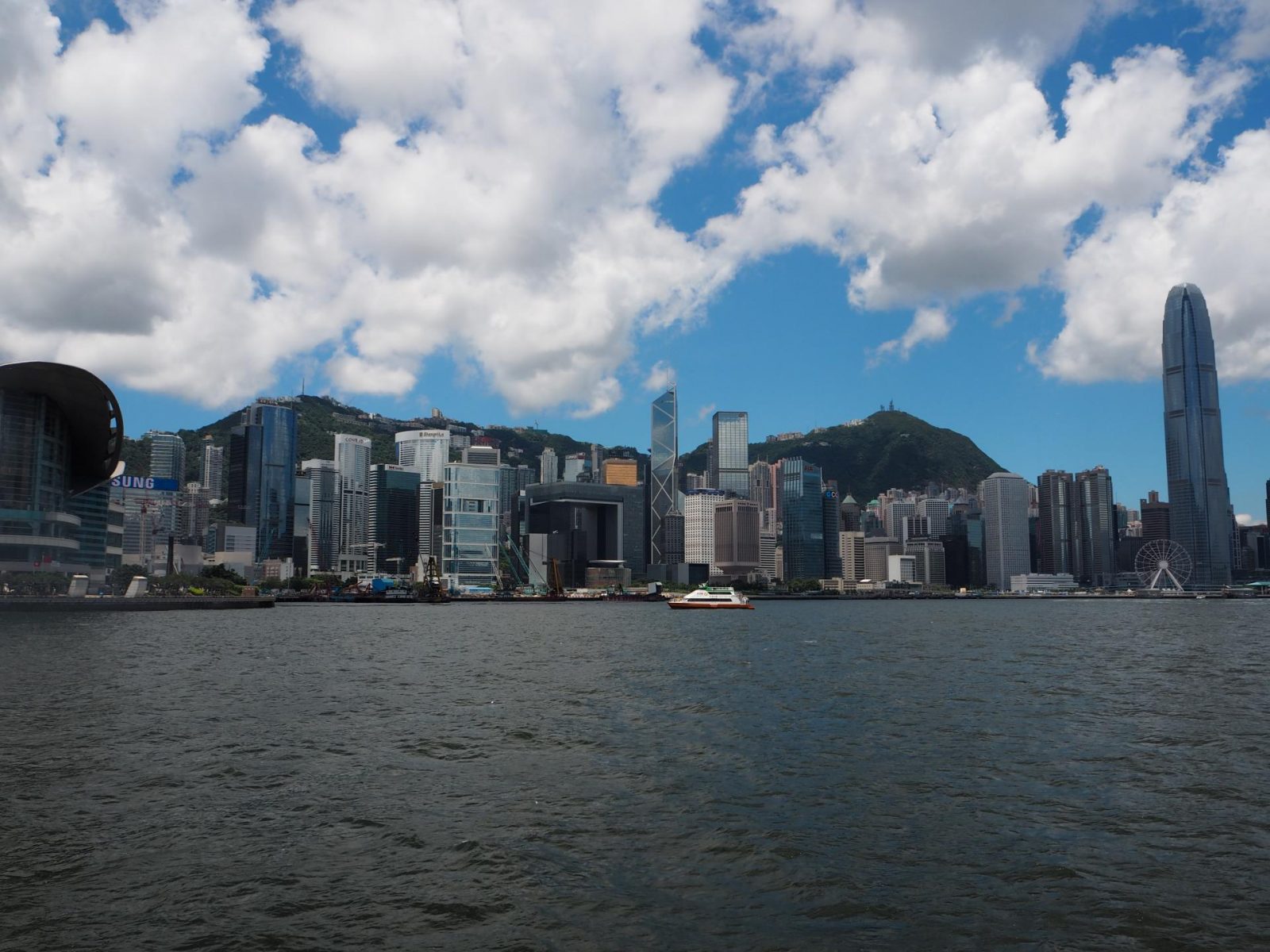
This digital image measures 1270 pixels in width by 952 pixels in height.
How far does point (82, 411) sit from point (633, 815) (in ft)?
470

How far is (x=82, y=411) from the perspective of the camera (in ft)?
438

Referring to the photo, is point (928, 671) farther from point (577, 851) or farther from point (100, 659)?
point (100, 659)

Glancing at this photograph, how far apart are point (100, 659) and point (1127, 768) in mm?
46888

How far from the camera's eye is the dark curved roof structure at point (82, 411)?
404 ft

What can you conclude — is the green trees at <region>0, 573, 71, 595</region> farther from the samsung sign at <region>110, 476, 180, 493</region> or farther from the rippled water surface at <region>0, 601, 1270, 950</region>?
the rippled water surface at <region>0, 601, 1270, 950</region>

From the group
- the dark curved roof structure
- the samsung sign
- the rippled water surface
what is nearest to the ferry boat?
the dark curved roof structure

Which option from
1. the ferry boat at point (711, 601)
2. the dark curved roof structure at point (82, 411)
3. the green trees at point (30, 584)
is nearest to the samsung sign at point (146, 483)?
the dark curved roof structure at point (82, 411)

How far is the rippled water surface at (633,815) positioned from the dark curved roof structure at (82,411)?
104 m

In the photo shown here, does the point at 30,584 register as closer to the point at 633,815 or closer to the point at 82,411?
the point at 82,411

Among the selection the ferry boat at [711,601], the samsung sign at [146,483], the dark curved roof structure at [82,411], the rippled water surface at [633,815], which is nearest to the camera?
the rippled water surface at [633,815]

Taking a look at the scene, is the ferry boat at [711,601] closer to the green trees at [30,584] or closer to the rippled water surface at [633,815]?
the green trees at [30,584]

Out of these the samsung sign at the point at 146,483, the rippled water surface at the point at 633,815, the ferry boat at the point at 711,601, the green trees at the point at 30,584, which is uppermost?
the samsung sign at the point at 146,483

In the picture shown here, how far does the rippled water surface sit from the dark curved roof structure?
340 ft

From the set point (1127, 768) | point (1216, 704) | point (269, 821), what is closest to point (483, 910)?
point (269, 821)
